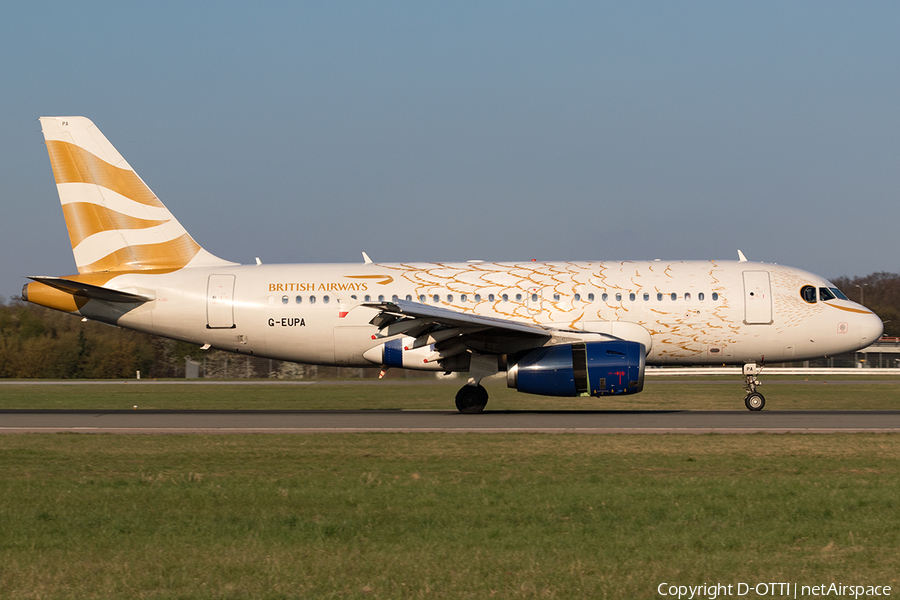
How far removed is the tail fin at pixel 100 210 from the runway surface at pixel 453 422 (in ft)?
14.8

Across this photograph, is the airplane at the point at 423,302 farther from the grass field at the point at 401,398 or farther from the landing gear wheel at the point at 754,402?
the grass field at the point at 401,398

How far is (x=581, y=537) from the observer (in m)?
8.38

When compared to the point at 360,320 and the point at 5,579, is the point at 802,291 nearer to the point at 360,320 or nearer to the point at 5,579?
the point at 360,320

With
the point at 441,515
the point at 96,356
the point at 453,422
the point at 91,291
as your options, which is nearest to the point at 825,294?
the point at 453,422

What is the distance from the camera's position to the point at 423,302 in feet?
78.7

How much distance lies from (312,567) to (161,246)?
19.9m

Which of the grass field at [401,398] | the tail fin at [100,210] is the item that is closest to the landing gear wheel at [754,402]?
the grass field at [401,398]

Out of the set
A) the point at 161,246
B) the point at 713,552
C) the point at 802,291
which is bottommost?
the point at 713,552

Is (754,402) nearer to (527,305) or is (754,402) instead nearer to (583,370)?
(583,370)

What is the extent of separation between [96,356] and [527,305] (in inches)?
1708

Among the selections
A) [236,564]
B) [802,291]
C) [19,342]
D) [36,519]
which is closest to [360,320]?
A: [802,291]

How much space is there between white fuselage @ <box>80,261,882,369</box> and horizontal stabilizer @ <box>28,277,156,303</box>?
1.01ft

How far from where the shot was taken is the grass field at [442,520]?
7.05m

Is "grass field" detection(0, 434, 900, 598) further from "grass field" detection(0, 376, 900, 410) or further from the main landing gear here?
"grass field" detection(0, 376, 900, 410)
